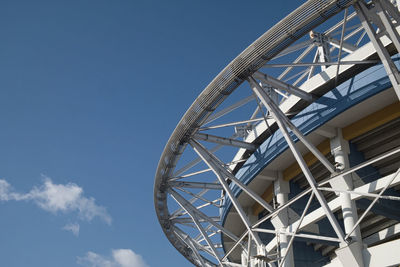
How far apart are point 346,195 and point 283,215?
12.3 ft

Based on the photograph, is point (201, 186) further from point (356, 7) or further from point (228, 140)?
point (356, 7)

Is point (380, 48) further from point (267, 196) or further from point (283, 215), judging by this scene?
point (267, 196)

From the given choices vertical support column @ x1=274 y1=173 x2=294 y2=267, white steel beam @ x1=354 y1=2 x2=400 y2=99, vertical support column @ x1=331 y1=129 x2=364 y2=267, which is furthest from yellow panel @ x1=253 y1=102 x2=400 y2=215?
white steel beam @ x1=354 y1=2 x2=400 y2=99

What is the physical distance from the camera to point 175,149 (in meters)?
21.4

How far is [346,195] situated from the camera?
55.5 feet

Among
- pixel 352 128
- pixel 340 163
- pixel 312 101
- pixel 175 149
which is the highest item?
pixel 175 149

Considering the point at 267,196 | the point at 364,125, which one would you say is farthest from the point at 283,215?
the point at 364,125

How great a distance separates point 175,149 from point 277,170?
190 inches

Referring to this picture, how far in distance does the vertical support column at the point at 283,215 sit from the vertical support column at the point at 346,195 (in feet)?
10.9

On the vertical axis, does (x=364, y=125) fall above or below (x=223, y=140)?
below

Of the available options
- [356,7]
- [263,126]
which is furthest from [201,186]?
[356,7]

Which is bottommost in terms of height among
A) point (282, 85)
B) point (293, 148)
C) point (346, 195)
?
point (346, 195)

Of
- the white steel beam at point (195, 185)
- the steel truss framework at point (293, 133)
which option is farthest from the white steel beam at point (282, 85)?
the white steel beam at point (195, 185)

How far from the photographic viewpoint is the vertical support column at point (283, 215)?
1969cm
